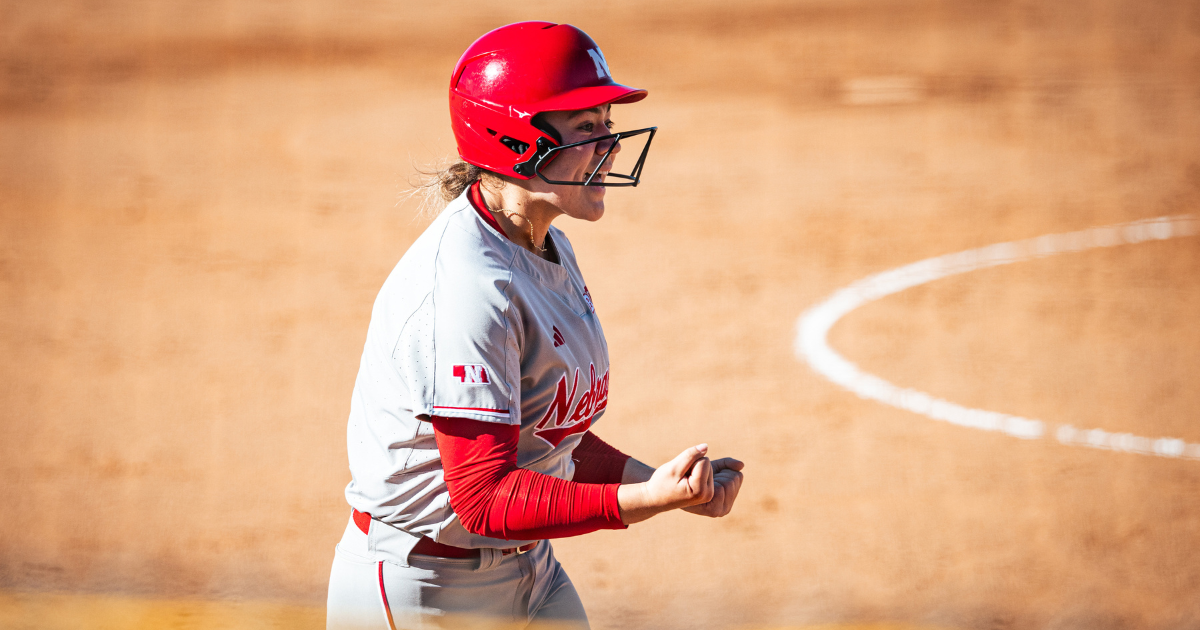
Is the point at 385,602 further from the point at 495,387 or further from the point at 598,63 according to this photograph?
the point at 598,63

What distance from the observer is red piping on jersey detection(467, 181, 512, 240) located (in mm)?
2331

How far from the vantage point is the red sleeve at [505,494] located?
2006mm

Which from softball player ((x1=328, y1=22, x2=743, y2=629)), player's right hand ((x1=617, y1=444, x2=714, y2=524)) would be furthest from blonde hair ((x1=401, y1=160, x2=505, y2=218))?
player's right hand ((x1=617, y1=444, x2=714, y2=524))

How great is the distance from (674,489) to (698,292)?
528 cm

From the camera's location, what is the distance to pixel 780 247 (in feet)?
25.5

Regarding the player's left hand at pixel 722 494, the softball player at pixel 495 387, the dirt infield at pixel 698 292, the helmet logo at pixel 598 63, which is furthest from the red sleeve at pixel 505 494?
the helmet logo at pixel 598 63

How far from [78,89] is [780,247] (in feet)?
24.7

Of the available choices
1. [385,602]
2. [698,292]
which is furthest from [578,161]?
[698,292]

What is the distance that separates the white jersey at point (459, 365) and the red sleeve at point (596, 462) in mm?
309

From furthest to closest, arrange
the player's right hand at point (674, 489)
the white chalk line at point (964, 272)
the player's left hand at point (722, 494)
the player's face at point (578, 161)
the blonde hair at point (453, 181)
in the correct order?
the white chalk line at point (964, 272) → the blonde hair at point (453, 181) → the player's face at point (578, 161) → the player's left hand at point (722, 494) → the player's right hand at point (674, 489)

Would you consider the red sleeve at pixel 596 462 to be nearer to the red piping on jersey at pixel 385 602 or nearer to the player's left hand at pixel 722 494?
the player's left hand at pixel 722 494

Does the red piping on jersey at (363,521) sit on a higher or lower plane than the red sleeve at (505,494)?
lower

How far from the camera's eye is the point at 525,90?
230cm

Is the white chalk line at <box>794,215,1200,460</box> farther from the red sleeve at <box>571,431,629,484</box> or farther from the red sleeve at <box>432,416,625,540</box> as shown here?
the red sleeve at <box>432,416,625,540</box>
